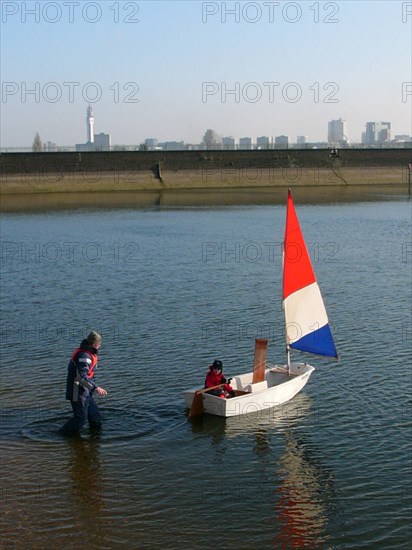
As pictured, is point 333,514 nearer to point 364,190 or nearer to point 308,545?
point 308,545

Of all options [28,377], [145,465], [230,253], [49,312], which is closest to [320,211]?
[230,253]

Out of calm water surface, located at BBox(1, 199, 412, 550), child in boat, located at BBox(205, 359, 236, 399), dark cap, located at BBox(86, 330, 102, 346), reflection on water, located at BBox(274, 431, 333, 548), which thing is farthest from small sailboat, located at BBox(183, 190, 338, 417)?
dark cap, located at BBox(86, 330, 102, 346)

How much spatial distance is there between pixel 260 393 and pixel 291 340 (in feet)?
8.94

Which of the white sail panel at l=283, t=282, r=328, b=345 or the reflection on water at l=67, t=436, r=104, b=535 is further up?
the white sail panel at l=283, t=282, r=328, b=345

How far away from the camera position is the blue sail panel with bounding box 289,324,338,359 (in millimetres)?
21156

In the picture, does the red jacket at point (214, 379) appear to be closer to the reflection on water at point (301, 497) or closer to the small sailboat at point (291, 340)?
the small sailboat at point (291, 340)

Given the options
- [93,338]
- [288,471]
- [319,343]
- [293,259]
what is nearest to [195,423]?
[288,471]

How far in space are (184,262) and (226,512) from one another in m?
28.2

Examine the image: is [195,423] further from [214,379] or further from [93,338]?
[93,338]

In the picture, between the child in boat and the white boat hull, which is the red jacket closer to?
the child in boat

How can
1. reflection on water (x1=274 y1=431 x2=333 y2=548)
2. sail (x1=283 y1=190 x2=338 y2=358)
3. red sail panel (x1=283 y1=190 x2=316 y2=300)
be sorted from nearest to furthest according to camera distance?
reflection on water (x1=274 y1=431 x2=333 y2=548) < red sail panel (x1=283 y1=190 x2=316 y2=300) < sail (x1=283 y1=190 x2=338 y2=358)

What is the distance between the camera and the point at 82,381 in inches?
636

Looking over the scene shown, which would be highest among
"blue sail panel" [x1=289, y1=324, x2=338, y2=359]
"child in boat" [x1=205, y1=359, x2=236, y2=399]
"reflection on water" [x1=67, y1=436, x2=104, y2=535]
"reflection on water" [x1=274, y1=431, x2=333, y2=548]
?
"blue sail panel" [x1=289, y1=324, x2=338, y2=359]

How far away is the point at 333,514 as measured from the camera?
560 inches
